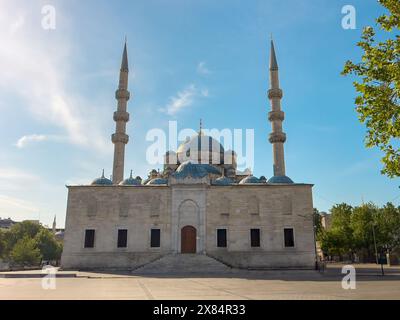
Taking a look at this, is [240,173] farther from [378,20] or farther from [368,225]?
[378,20]

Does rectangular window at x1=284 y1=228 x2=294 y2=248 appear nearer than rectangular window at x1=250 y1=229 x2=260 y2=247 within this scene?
Yes

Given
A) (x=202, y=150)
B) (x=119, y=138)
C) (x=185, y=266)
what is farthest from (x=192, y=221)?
(x=202, y=150)

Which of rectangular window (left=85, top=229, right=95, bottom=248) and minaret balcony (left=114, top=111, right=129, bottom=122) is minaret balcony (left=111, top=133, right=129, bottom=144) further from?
rectangular window (left=85, top=229, right=95, bottom=248)

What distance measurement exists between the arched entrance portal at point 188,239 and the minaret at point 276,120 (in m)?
10.8

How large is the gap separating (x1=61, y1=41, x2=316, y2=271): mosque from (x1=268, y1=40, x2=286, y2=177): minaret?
206 inches

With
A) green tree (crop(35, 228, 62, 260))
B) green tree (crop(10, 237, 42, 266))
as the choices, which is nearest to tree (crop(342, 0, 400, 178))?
green tree (crop(10, 237, 42, 266))

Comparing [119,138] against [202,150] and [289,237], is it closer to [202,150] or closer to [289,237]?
[202,150]

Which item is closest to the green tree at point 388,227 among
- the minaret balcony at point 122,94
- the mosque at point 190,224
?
the mosque at point 190,224

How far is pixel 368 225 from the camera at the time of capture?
4181cm

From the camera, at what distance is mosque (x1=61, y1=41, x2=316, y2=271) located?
91.1 feet

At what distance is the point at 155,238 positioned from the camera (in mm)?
28281

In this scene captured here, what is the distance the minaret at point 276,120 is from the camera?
34906mm
